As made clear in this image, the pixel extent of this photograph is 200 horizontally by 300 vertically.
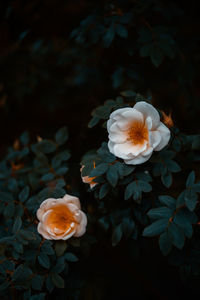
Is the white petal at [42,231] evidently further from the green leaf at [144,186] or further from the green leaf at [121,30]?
the green leaf at [121,30]

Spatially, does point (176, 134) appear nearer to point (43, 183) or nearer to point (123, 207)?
point (123, 207)

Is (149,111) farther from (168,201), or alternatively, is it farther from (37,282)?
(37,282)

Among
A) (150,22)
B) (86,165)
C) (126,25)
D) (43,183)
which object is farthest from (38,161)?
(150,22)

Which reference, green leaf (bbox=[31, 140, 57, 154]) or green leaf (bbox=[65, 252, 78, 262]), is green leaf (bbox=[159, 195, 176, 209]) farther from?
green leaf (bbox=[31, 140, 57, 154])

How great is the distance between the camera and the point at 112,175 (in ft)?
2.85

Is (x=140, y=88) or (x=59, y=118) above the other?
(x=140, y=88)

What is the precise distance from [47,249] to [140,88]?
39.5 inches

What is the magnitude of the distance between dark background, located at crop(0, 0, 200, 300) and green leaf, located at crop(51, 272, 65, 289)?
0.21 metres

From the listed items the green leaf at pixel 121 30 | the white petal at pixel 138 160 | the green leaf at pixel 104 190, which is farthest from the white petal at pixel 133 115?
the green leaf at pixel 121 30

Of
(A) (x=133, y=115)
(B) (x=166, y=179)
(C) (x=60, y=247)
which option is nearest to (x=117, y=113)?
(A) (x=133, y=115)

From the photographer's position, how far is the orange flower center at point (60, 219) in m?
0.92

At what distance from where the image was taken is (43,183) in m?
1.27

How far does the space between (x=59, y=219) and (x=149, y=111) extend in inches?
18.5

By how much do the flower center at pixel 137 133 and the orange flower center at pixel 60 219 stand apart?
0.32m
